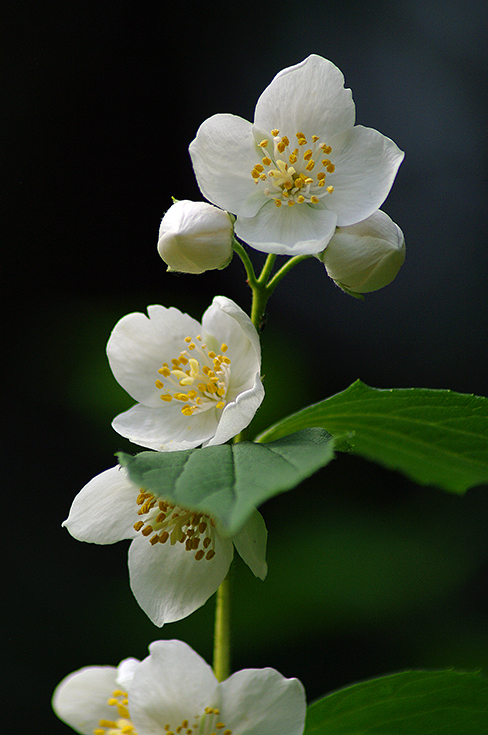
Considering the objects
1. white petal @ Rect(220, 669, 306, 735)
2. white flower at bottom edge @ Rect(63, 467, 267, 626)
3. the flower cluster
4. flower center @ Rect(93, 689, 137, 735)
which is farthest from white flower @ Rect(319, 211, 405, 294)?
flower center @ Rect(93, 689, 137, 735)

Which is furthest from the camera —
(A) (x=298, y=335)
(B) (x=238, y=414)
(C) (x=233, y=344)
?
(A) (x=298, y=335)

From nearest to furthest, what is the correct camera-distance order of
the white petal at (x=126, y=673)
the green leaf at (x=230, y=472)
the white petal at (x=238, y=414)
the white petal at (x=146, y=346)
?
the green leaf at (x=230, y=472) → the white petal at (x=238, y=414) → the white petal at (x=126, y=673) → the white petal at (x=146, y=346)

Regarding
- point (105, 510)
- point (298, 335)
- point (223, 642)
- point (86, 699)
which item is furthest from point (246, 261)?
point (298, 335)

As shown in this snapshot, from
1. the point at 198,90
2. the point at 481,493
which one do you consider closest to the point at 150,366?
the point at 481,493

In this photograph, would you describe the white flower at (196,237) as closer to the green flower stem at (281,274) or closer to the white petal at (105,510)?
the green flower stem at (281,274)

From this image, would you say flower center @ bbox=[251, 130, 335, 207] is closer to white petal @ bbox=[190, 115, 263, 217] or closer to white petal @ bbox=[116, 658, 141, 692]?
white petal @ bbox=[190, 115, 263, 217]

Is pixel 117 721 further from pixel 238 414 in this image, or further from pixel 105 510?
pixel 238 414

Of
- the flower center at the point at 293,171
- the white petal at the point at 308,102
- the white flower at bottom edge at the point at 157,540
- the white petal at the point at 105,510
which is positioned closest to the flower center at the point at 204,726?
the white flower at bottom edge at the point at 157,540
